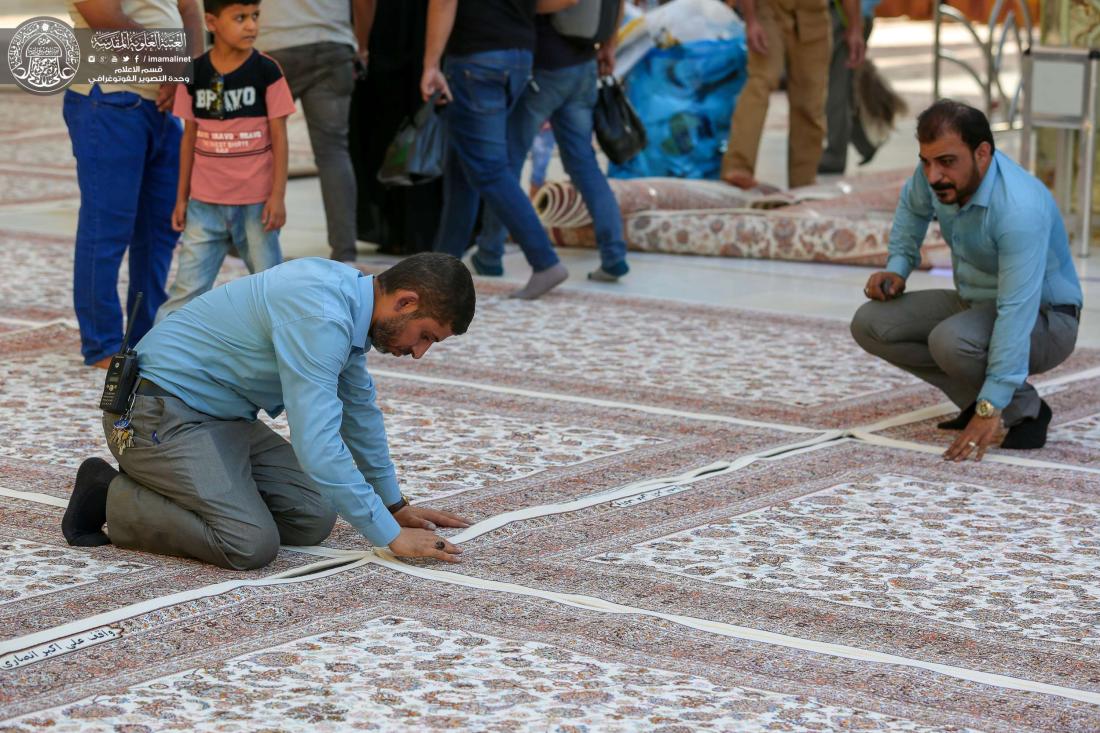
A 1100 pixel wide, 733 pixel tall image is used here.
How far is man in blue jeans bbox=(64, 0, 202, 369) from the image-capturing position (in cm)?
493

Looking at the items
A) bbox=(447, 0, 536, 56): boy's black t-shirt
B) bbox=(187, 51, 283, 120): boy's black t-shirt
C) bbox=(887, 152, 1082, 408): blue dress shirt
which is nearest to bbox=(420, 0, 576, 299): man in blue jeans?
bbox=(447, 0, 536, 56): boy's black t-shirt

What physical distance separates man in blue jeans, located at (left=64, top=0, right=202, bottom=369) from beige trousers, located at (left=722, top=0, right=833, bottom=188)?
375 centimetres

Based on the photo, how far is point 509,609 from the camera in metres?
3.12

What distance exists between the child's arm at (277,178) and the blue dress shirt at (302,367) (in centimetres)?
156

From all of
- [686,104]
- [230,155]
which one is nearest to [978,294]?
[230,155]

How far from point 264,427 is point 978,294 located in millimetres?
1866

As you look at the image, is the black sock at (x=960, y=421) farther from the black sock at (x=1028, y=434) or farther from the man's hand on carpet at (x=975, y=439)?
the man's hand on carpet at (x=975, y=439)

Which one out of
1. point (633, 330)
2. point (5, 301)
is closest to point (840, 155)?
point (633, 330)

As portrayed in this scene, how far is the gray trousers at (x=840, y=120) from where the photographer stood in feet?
31.7

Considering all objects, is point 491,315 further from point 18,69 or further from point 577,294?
point 18,69

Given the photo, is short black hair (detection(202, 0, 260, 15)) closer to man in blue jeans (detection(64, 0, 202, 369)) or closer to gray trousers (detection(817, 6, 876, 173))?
man in blue jeans (detection(64, 0, 202, 369))

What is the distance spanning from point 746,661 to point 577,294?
11.8 ft

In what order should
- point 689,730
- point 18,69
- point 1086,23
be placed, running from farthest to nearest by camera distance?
point 1086,23 → point 18,69 → point 689,730

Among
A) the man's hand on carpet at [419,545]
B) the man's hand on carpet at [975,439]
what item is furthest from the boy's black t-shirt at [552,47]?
the man's hand on carpet at [419,545]
